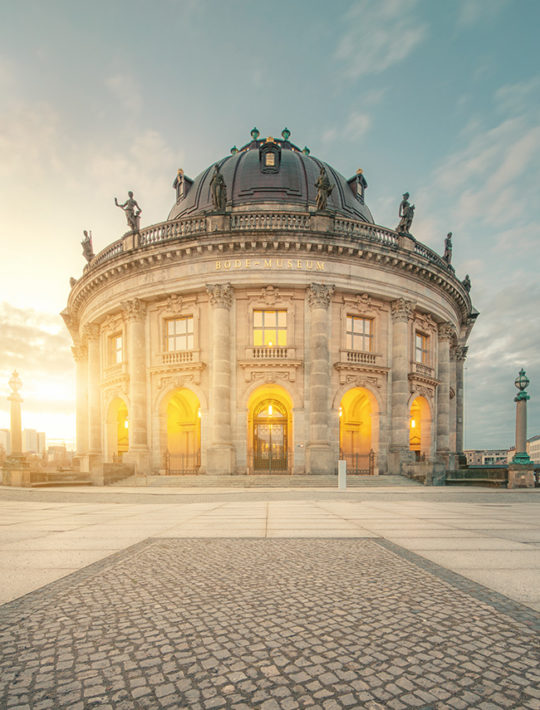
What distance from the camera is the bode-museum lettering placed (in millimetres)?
22641

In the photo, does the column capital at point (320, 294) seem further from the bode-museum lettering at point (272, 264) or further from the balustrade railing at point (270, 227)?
the balustrade railing at point (270, 227)

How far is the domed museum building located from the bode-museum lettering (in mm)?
86

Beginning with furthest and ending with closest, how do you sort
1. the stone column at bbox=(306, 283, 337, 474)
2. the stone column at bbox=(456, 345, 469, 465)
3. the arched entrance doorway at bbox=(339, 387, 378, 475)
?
the stone column at bbox=(456, 345, 469, 465), the arched entrance doorway at bbox=(339, 387, 378, 475), the stone column at bbox=(306, 283, 337, 474)

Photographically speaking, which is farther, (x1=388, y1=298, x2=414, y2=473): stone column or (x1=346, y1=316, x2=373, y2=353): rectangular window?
(x1=346, y1=316, x2=373, y2=353): rectangular window

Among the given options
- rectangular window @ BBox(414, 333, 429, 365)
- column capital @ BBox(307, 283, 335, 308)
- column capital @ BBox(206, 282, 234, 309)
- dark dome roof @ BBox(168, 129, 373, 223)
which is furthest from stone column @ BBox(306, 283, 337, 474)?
dark dome roof @ BBox(168, 129, 373, 223)

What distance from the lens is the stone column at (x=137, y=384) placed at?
23.0m

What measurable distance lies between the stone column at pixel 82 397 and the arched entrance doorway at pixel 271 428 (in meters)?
15.3

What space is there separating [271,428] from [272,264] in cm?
1060

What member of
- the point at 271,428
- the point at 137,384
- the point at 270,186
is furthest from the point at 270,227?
the point at 137,384

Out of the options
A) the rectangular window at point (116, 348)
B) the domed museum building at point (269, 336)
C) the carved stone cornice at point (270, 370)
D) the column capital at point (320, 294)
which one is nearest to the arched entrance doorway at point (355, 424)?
the domed museum building at point (269, 336)

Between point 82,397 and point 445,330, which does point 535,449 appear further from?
point 82,397

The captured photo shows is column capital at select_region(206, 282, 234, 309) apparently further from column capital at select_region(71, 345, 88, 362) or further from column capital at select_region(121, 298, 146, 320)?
column capital at select_region(71, 345, 88, 362)

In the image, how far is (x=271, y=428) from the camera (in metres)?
24.9

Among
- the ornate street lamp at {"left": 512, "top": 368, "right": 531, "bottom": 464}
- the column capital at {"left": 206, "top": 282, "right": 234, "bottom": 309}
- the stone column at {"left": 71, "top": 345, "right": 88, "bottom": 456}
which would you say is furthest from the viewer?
the stone column at {"left": 71, "top": 345, "right": 88, "bottom": 456}
